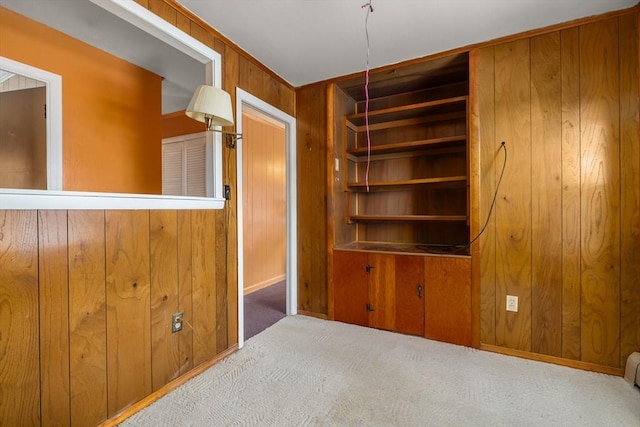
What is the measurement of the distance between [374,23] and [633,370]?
2.68 meters

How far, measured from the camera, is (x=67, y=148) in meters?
2.15

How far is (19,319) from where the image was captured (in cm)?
110

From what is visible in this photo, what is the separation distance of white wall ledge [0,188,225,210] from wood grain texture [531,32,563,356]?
2.34 m

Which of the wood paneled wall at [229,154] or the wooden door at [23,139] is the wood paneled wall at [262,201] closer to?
the wood paneled wall at [229,154]

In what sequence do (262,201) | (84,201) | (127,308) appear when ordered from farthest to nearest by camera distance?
(262,201)
(127,308)
(84,201)

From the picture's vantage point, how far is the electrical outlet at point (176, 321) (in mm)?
1677

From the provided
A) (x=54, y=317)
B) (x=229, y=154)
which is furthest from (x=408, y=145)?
(x=54, y=317)

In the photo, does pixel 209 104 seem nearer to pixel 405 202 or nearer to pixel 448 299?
pixel 405 202

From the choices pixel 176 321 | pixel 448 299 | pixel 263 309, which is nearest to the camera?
pixel 176 321

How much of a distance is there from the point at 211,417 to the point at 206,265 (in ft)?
2.85

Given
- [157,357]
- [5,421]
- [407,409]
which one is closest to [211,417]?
[157,357]

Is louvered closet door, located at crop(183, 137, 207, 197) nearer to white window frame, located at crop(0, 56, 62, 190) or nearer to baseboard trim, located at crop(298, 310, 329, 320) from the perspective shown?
white window frame, located at crop(0, 56, 62, 190)

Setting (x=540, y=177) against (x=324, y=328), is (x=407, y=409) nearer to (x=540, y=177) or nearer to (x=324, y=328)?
(x=324, y=328)

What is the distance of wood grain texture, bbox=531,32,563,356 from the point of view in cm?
192
